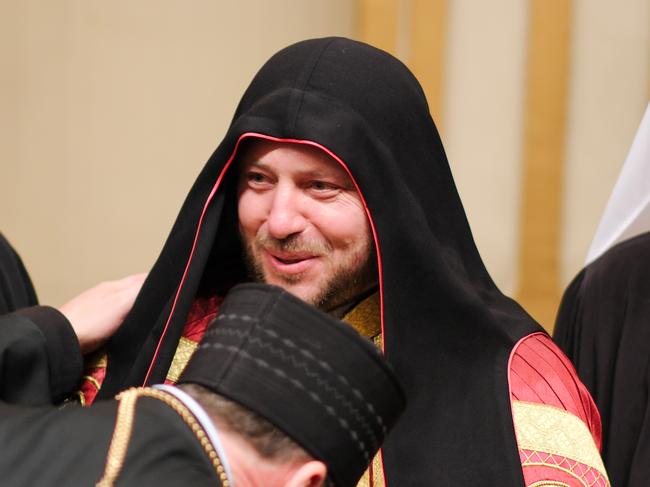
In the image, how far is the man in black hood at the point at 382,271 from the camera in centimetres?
228

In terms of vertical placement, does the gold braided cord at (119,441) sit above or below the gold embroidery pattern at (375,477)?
above

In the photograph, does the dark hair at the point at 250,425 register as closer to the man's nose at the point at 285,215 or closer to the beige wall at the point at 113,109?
the man's nose at the point at 285,215

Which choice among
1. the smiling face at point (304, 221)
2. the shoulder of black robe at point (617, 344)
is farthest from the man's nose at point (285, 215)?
the shoulder of black robe at point (617, 344)

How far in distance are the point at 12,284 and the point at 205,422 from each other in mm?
1627

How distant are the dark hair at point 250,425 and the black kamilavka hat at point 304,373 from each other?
13mm

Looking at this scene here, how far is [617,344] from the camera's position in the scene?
292 centimetres

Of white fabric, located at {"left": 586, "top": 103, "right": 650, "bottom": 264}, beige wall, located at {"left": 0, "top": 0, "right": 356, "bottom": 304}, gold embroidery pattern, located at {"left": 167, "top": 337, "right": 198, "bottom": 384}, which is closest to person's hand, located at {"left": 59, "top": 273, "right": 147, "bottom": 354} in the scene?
gold embroidery pattern, located at {"left": 167, "top": 337, "right": 198, "bottom": 384}

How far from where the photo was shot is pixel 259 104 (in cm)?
243

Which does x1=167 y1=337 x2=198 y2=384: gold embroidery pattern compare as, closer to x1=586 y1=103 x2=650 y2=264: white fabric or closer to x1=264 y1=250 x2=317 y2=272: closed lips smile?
x1=264 y1=250 x2=317 y2=272: closed lips smile

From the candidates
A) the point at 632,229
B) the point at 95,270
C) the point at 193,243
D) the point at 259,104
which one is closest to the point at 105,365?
the point at 193,243

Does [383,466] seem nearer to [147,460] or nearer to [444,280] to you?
[444,280]

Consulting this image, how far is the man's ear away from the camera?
1548mm

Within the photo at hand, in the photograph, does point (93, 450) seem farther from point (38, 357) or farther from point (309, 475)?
point (38, 357)

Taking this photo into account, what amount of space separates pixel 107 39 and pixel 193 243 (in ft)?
8.11
